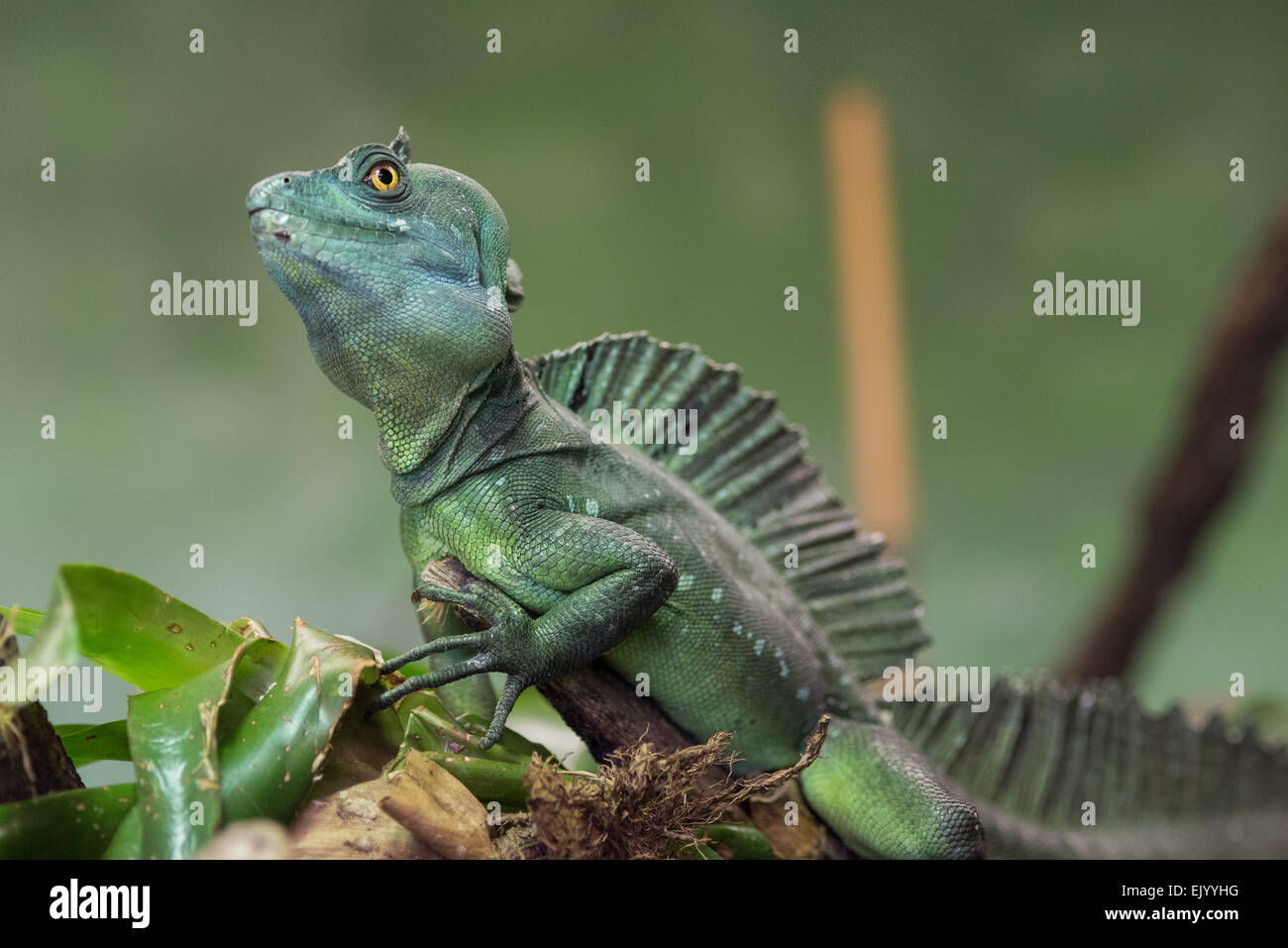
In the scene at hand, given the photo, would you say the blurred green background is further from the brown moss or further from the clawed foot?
the brown moss

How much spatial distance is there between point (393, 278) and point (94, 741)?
1225 millimetres

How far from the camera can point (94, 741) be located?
2.19m

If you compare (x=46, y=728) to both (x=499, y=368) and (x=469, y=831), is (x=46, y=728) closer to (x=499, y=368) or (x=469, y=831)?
(x=469, y=831)

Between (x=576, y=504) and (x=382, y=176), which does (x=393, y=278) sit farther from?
(x=576, y=504)

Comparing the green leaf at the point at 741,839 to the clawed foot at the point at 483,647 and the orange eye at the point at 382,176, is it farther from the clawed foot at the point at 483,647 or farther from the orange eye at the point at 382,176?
the orange eye at the point at 382,176

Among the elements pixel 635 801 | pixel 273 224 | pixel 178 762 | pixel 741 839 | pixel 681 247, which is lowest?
pixel 741 839

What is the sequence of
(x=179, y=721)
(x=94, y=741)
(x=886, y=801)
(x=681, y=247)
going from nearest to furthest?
(x=179, y=721), (x=94, y=741), (x=886, y=801), (x=681, y=247)

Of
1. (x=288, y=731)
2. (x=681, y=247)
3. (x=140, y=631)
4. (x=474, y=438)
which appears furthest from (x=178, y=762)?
(x=681, y=247)

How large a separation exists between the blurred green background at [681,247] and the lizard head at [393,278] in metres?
3.22

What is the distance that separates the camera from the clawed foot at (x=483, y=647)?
2223 mm

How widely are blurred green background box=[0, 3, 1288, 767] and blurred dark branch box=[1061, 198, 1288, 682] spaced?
259 mm

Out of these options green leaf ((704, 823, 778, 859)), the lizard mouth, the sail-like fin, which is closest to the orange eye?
the lizard mouth

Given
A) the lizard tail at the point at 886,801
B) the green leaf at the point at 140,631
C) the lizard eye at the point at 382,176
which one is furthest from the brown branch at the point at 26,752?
the lizard tail at the point at 886,801

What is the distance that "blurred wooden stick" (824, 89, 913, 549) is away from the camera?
23.2ft
